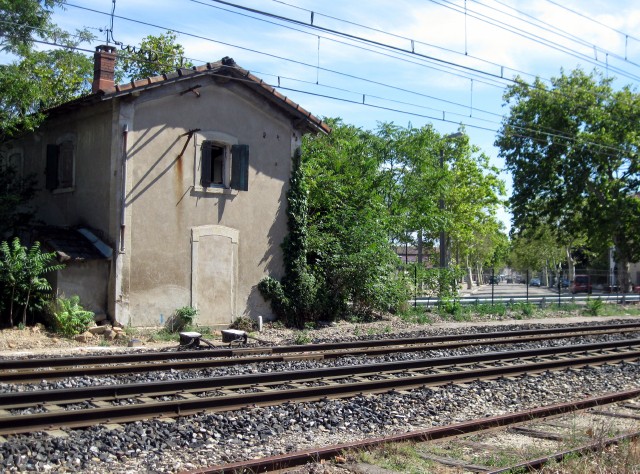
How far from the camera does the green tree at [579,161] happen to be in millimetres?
41406

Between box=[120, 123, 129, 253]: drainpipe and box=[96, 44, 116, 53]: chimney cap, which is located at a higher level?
box=[96, 44, 116, 53]: chimney cap

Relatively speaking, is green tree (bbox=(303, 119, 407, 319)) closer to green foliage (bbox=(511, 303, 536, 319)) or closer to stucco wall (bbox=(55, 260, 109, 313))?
green foliage (bbox=(511, 303, 536, 319))

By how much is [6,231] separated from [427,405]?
14.8 meters

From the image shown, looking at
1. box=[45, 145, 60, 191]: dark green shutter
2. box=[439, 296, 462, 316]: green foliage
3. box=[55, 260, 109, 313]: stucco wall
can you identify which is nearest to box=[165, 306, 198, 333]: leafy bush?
box=[55, 260, 109, 313]: stucco wall

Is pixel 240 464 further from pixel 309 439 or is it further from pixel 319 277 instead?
pixel 319 277

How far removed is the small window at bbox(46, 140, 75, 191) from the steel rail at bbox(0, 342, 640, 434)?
13.1 m

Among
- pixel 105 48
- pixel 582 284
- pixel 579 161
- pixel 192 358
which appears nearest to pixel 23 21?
pixel 105 48

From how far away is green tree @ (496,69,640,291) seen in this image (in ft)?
136

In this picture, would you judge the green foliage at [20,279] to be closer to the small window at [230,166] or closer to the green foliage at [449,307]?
the small window at [230,166]

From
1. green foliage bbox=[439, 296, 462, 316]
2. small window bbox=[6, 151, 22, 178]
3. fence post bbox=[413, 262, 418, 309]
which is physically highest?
small window bbox=[6, 151, 22, 178]

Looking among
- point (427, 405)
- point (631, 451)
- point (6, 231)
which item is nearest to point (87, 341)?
point (6, 231)

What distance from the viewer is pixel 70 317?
16516mm

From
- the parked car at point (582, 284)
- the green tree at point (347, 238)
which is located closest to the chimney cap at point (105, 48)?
the green tree at point (347, 238)

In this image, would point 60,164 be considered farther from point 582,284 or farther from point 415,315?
point 582,284
